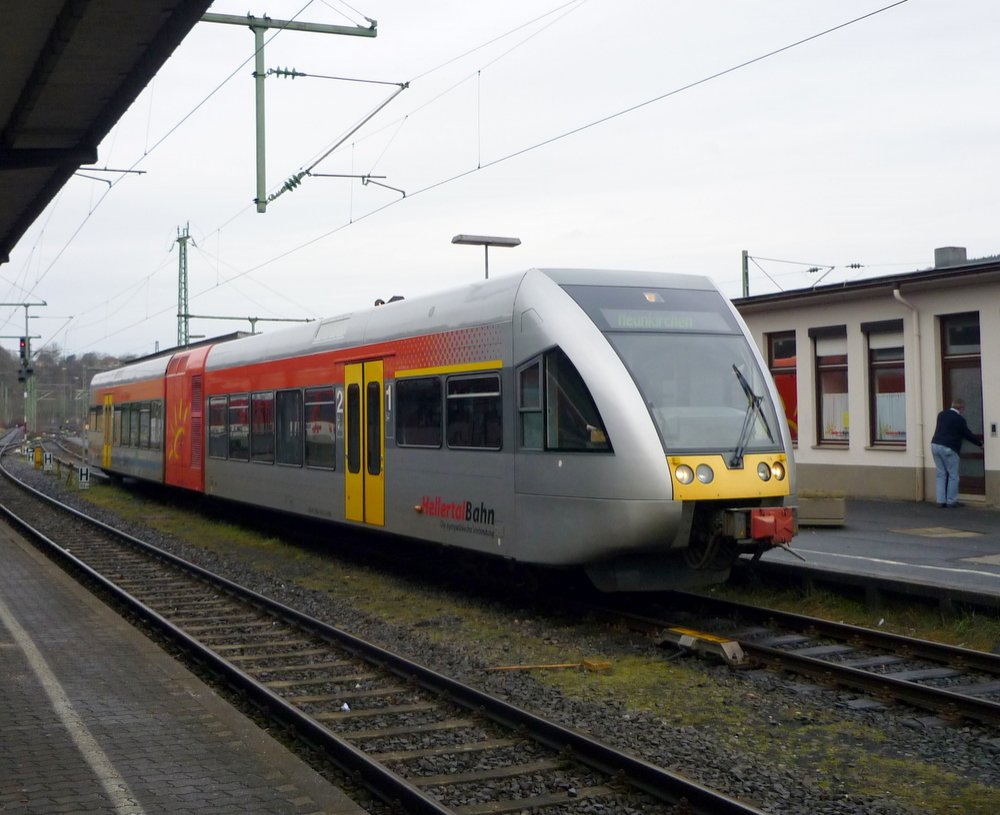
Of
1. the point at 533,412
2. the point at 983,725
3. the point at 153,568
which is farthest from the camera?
the point at 153,568

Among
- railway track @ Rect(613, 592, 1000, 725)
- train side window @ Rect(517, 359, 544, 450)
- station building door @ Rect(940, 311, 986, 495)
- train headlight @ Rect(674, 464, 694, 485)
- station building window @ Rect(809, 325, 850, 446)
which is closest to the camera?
railway track @ Rect(613, 592, 1000, 725)

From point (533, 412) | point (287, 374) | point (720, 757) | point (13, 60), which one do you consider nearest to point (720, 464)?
point (533, 412)

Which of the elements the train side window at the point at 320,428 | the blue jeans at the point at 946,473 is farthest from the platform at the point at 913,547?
the train side window at the point at 320,428

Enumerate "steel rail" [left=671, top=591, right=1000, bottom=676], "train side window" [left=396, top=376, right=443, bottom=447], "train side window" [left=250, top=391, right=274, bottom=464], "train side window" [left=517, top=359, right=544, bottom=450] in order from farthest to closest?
"train side window" [left=250, top=391, right=274, bottom=464]
"train side window" [left=396, top=376, right=443, bottom=447]
"train side window" [left=517, top=359, right=544, bottom=450]
"steel rail" [left=671, top=591, right=1000, bottom=676]

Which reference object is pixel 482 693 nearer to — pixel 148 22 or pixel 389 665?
pixel 389 665

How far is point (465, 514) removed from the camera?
10.8 metres

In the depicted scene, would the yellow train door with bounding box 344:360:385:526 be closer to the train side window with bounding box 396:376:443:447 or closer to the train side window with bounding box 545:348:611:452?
the train side window with bounding box 396:376:443:447

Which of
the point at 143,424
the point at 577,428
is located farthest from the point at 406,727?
the point at 143,424

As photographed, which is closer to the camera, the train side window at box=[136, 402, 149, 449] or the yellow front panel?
the yellow front panel

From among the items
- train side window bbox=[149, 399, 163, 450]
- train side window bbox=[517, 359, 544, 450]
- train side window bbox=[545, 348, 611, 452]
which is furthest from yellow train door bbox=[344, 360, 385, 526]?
train side window bbox=[149, 399, 163, 450]

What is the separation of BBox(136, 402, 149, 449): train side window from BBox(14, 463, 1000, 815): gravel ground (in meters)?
16.4

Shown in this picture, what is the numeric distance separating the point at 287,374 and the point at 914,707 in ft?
34.4

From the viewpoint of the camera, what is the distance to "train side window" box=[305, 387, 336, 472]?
1405cm

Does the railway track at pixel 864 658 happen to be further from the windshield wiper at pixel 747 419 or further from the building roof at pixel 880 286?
the building roof at pixel 880 286
